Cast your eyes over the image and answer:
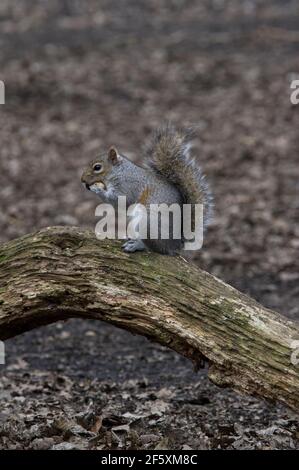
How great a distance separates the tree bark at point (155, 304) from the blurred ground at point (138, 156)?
54cm

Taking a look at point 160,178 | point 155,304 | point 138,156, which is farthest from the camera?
point 138,156

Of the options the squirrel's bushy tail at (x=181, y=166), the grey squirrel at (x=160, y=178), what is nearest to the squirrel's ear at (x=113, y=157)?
the grey squirrel at (x=160, y=178)

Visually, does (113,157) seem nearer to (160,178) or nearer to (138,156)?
(160,178)

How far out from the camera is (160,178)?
4.27m

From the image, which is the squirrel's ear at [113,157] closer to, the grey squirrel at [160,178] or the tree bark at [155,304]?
the grey squirrel at [160,178]

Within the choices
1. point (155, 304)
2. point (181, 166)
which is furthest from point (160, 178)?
point (155, 304)

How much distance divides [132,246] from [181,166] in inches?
20.0

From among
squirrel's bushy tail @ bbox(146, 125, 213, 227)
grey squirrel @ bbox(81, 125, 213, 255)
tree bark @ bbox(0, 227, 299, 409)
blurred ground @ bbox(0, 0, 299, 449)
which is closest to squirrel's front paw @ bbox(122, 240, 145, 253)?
tree bark @ bbox(0, 227, 299, 409)

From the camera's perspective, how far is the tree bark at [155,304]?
3.83 m

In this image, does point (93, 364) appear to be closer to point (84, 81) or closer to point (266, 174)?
point (266, 174)

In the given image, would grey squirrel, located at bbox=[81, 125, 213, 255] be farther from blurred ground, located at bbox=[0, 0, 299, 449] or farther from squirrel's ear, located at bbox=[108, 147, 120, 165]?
blurred ground, located at bbox=[0, 0, 299, 449]

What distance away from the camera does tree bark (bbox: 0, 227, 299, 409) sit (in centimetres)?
383

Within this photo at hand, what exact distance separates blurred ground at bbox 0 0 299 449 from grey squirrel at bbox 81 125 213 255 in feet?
3.57

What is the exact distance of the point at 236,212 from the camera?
861 centimetres
